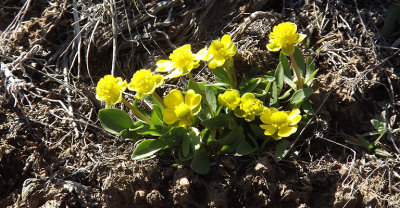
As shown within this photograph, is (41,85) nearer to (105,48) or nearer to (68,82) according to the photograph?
(68,82)

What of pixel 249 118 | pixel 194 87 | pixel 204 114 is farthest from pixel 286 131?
pixel 194 87

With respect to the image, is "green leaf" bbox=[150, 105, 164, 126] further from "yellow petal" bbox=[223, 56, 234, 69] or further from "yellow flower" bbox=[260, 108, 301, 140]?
"yellow flower" bbox=[260, 108, 301, 140]

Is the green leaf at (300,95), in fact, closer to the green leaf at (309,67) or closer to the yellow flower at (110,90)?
the green leaf at (309,67)

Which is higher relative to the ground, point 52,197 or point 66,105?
point 66,105

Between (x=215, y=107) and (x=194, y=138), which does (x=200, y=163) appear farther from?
(x=215, y=107)

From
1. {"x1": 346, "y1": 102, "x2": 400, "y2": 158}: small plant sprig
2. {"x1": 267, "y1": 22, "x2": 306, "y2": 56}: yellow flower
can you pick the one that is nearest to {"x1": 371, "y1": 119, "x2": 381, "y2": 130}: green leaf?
{"x1": 346, "y1": 102, "x2": 400, "y2": 158}: small plant sprig

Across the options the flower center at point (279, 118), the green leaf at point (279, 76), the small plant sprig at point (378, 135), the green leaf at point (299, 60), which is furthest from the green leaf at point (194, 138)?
the small plant sprig at point (378, 135)

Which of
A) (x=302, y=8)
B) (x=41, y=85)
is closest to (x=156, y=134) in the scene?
(x=41, y=85)
